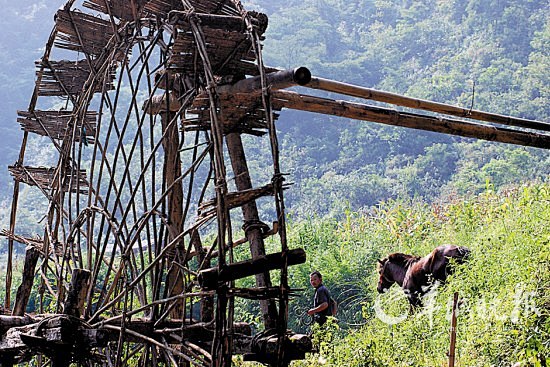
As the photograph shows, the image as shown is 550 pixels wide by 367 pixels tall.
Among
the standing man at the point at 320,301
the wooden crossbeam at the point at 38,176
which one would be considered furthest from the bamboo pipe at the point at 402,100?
the standing man at the point at 320,301

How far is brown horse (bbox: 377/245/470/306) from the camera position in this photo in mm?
7164

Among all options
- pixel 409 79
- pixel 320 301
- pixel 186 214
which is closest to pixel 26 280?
pixel 186 214

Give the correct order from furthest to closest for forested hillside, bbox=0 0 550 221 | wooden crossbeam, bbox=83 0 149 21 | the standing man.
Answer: forested hillside, bbox=0 0 550 221, the standing man, wooden crossbeam, bbox=83 0 149 21

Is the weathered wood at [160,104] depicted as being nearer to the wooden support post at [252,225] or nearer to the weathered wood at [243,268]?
the wooden support post at [252,225]

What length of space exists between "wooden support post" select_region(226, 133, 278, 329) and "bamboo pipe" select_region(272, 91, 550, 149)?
0.46 metres

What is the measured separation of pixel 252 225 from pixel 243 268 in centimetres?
66

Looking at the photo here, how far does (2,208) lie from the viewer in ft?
84.5

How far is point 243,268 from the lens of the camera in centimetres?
278

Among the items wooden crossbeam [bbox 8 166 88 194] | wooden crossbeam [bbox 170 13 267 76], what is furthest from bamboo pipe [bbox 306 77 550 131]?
wooden crossbeam [bbox 8 166 88 194]

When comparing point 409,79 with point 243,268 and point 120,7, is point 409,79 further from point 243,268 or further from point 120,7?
point 243,268

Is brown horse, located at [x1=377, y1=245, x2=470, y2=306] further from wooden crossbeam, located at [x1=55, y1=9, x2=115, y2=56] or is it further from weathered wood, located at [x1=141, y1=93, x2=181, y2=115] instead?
wooden crossbeam, located at [x1=55, y1=9, x2=115, y2=56]

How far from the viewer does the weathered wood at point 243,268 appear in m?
Answer: 2.73

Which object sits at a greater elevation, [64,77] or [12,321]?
[64,77]

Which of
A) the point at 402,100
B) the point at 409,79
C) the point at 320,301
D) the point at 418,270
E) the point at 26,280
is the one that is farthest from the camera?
the point at 409,79
